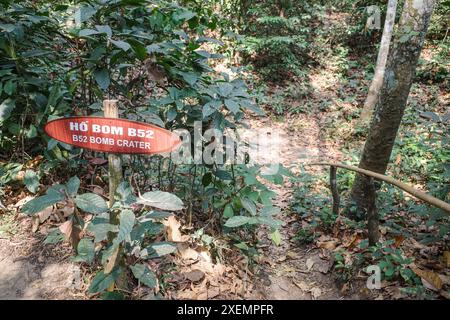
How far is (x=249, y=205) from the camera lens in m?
2.80

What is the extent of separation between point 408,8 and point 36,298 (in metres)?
4.50

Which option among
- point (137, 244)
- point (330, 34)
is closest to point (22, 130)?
point (137, 244)

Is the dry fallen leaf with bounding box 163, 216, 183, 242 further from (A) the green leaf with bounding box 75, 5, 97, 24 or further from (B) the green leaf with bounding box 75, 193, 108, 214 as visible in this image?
(A) the green leaf with bounding box 75, 5, 97, 24

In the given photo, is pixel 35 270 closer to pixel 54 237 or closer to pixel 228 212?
pixel 54 237

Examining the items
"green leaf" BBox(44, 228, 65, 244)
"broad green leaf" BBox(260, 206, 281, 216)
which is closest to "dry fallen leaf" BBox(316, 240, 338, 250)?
"broad green leaf" BBox(260, 206, 281, 216)

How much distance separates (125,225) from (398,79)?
329 cm

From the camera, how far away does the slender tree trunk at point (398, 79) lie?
357 cm

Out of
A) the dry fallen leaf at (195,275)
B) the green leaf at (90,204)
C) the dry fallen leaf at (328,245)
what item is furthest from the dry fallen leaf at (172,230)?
the dry fallen leaf at (328,245)

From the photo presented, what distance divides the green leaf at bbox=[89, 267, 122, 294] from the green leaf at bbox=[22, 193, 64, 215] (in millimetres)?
554

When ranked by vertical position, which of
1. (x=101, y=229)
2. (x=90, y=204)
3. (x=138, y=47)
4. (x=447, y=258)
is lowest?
(x=447, y=258)

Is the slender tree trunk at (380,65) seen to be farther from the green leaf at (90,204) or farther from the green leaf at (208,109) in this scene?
the green leaf at (90,204)

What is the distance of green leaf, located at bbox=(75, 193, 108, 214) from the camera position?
6.54 feet

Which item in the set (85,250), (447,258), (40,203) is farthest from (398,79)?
(40,203)

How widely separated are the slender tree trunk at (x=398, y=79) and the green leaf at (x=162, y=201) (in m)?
2.32
